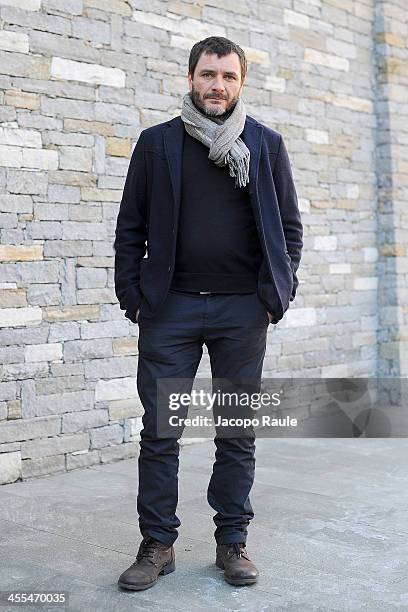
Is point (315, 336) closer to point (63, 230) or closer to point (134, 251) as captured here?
point (63, 230)

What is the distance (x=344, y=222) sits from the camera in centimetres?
641

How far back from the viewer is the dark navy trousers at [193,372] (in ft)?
9.96

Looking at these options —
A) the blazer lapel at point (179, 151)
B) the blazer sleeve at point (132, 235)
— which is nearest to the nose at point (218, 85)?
the blazer lapel at point (179, 151)

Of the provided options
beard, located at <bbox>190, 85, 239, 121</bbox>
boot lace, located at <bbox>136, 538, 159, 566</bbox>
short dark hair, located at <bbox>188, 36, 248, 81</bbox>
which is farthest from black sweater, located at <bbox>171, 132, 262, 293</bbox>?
boot lace, located at <bbox>136, 538, 159, 566</bbox>

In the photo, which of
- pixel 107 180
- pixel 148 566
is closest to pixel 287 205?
pixel 148 566

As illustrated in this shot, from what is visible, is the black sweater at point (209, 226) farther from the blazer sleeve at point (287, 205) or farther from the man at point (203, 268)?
the blazer sleeve at point (287, 205)

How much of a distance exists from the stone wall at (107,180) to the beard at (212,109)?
1.65 metres

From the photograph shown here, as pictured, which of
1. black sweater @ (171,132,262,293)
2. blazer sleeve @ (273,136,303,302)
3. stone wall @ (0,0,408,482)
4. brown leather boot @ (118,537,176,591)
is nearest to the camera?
brown leather boot @ (118,537,176,591)

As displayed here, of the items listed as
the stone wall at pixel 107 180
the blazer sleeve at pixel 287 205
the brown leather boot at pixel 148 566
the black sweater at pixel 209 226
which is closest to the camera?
the brown leather boot at pixel 148 566

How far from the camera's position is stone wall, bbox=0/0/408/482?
14.8 ft

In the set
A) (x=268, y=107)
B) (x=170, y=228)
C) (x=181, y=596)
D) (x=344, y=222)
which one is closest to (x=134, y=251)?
(x=170, y=228)

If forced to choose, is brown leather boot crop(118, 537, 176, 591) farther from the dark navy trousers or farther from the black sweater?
the black sweater

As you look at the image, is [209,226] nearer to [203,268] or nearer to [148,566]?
[203,268]

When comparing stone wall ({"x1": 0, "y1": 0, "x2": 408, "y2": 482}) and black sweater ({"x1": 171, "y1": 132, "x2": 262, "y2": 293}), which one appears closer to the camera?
black sweater ({"x1": 171, "y1": 132, "x2": 262, "y2": 293})
